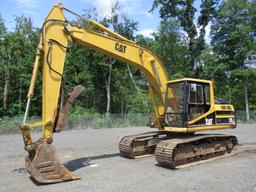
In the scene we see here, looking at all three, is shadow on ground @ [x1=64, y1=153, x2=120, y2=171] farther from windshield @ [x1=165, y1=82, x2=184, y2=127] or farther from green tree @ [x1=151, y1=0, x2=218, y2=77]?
green tree @ [x1=151, y1=0, x2=218, y2=77]

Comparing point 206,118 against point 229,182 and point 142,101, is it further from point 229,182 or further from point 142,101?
point 142,101

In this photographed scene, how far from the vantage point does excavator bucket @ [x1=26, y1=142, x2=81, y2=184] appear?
686 centimetres

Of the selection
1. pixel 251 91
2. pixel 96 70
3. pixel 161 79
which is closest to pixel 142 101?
pixel 96 70

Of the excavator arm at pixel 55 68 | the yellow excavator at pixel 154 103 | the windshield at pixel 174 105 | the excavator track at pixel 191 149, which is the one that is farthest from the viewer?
the windshield at pixel 174 105

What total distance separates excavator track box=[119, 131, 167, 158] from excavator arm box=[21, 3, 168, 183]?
2005 millimetres

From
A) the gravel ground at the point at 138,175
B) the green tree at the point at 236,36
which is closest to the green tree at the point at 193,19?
the green tree at the point at 236,36

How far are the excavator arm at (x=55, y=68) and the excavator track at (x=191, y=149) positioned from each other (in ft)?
7.32

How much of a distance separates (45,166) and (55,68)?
90.9 inches

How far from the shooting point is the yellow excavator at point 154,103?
283 inches

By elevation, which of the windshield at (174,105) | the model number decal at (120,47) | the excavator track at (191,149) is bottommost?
the excavator track at (191,149)

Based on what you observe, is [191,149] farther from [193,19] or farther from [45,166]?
[193,19]

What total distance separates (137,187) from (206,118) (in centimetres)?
380

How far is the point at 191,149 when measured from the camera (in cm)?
923

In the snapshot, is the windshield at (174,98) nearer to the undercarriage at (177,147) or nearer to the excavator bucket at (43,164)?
the undercarriage at (177,147)
